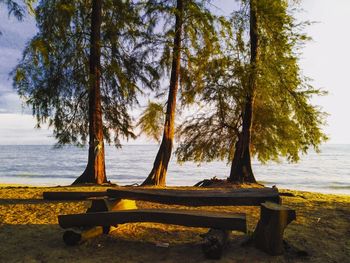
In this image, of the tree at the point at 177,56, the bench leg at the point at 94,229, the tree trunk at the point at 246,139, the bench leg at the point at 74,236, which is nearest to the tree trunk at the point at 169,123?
the tree at the point at 177,56

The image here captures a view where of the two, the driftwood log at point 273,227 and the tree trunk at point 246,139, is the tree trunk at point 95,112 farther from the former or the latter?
the driftwood log at point 273,227

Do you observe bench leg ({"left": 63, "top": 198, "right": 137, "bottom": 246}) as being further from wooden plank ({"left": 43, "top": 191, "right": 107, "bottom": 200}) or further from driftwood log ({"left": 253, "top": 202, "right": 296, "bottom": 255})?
driftwood log ({"left": 253, "top": 202, "right": 296, "bottom": 255})

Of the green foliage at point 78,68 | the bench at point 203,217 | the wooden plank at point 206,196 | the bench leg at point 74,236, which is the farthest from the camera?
the green foliage at point 78,68

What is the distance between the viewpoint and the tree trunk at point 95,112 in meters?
13.2

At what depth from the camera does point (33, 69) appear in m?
12.4

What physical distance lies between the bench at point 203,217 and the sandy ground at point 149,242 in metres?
0.21

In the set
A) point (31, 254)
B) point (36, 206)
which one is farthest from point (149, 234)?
point (36, 206)

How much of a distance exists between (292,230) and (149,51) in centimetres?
907

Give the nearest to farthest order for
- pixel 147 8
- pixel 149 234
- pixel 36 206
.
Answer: pixel 149 234 → pixel 36 206 → pixel 147 8

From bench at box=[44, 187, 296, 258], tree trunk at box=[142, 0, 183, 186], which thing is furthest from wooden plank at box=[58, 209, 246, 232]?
tree trunk at box=[142, 0, 183, 186]

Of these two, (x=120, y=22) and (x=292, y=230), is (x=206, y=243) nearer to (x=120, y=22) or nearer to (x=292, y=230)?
(x=292, y=230)

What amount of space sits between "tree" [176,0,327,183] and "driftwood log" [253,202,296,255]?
819 cm

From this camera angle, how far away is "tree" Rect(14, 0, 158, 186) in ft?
41.5

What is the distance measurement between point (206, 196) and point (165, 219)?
946mm
